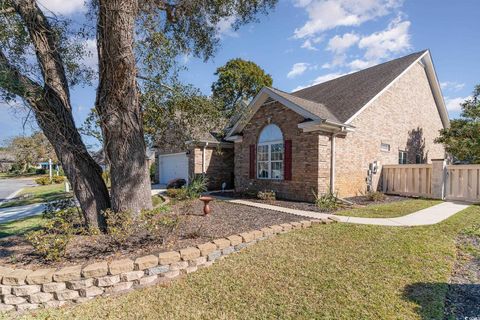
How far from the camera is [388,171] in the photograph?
42.0 ft

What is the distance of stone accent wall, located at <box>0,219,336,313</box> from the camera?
3381 mm

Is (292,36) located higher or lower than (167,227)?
higher

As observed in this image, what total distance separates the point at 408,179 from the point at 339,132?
15.5 feet

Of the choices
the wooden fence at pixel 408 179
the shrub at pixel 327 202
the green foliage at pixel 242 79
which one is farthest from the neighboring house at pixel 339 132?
the green foliage at pixel 242 79

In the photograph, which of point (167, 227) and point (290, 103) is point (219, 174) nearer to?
point (290, 103)

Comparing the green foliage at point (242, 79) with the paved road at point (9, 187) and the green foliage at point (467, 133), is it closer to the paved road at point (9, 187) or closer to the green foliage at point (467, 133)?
the green foliage at point (467, 133)

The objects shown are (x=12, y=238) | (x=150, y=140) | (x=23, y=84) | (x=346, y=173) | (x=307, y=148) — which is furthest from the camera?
(x=346, y=173)

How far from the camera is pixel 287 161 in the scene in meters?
11.1

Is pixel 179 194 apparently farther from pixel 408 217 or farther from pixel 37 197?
pixel 37 197

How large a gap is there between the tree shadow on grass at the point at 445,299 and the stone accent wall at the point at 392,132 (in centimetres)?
727

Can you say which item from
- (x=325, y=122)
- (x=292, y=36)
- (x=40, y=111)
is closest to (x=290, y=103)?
(x=325, y=122)

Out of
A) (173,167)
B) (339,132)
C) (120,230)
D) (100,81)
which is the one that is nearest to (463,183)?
(339,132)

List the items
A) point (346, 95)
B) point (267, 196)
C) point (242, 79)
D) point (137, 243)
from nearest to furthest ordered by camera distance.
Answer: point (137, 243)
point (267, 196)
point (346, 95)
point (242, 79)

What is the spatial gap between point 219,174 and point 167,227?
36.2 feet
